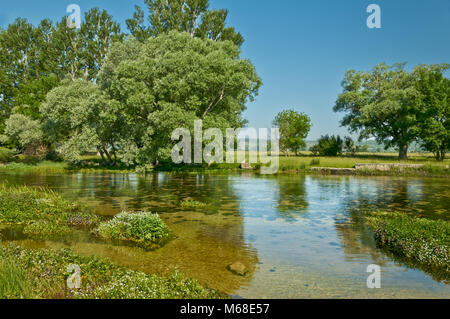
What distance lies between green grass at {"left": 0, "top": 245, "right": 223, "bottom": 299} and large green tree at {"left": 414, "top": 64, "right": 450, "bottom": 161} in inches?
2432

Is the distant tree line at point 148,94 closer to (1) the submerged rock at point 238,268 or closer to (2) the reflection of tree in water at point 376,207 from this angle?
(2) the reflection of tree in water at point 376,207

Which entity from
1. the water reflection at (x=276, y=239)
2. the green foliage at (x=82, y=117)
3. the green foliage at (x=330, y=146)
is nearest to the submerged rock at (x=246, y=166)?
the green foliage at (x=82, y=117)

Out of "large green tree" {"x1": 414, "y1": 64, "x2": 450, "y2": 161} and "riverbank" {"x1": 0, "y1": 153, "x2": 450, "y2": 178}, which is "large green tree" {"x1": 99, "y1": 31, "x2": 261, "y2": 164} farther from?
"large green tree" {"x1": 414, "y1": 64, "x2": 450, "y2": 161}

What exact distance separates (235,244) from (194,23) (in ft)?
196

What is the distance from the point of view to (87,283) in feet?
31.5

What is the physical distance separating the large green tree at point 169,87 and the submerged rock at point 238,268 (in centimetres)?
3152

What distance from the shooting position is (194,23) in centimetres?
6575

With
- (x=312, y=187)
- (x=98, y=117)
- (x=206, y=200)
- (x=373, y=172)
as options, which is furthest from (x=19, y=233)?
(x=373, y=172)

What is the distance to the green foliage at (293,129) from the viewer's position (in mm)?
80688

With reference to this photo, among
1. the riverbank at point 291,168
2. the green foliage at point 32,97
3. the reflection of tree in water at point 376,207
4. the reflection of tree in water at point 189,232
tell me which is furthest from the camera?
the green foliage at point 32,97

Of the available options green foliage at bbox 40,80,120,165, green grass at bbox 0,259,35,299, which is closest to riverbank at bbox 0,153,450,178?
green foliage at bbox 40,80,120,165

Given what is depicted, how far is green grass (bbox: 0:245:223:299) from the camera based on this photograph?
8.57m
